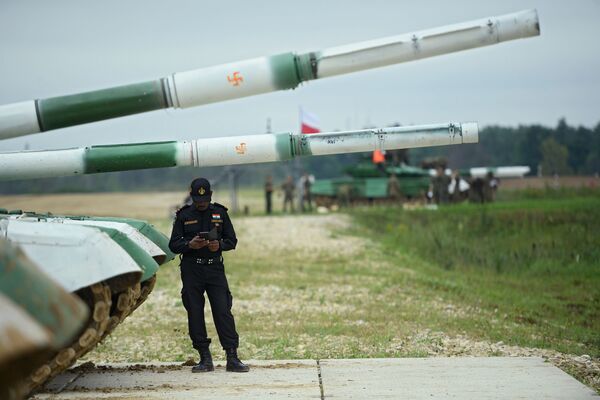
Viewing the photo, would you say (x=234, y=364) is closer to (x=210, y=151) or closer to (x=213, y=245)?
(x=213, y=245)

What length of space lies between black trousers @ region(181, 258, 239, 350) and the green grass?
3.76 metres

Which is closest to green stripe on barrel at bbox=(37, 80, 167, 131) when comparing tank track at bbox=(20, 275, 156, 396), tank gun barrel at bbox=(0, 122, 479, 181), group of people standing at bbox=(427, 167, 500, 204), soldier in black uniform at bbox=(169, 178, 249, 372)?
tank gun barrel at bbox=(0, 122, 479, 181)

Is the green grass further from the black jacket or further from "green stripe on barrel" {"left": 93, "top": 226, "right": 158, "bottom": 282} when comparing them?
"green stripe on barrel" {"left": 93, "top": 226, "right": 158, "bottom": 282}

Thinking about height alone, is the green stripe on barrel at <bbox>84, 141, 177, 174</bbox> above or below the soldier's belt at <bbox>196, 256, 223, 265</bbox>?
above

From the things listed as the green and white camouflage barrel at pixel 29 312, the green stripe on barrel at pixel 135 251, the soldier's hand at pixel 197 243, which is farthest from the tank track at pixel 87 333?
the green and white camouflage barrel at pixel 29 312

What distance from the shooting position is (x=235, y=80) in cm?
913

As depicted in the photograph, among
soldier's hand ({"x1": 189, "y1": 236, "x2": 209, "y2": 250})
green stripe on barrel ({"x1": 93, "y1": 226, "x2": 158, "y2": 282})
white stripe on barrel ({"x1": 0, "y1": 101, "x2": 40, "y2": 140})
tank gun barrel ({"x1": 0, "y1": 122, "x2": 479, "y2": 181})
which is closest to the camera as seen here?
green stripe on barrel ({"x1": 93, "y1": 226, "x2": 158, "y2": 282})

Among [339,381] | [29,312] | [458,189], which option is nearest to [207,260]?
[339,381]

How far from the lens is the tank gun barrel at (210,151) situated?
9133mm

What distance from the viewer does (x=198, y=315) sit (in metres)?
8.79

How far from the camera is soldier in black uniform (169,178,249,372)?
873 centimetres

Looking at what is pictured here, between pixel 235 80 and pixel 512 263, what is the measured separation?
11.4 meters

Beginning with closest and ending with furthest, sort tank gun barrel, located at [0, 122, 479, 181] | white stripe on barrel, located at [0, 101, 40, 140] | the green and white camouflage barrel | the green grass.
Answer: the green and white camouflage barrel
tank gun barrel, located at [0, 122, 479, 181]
white stripe on barrel, located at [0, 101, 40, 140]
the green grass

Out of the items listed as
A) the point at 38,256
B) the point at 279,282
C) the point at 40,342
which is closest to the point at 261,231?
the point at 279,282
